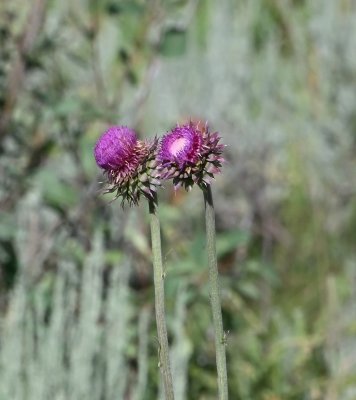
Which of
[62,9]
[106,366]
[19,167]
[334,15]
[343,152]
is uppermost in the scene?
[334,15]

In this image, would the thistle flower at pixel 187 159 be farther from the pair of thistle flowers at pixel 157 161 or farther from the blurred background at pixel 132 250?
the blurred background at pixel 132 250

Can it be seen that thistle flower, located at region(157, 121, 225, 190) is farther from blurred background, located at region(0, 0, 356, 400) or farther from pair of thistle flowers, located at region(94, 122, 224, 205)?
blurred background, located at region(0, 0, 356, 400)

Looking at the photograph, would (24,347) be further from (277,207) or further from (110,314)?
(277,207)

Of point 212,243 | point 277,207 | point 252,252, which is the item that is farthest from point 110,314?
point 277,207

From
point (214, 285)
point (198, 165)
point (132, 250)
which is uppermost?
point (132, 250)

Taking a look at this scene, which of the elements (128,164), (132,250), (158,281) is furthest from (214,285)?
(132,250)

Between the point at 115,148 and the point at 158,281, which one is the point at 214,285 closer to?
the point at 158,281

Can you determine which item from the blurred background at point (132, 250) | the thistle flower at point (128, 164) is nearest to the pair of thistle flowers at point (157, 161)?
the thistle flower at point (128, 164)
